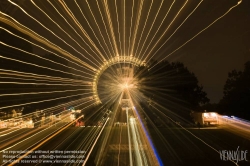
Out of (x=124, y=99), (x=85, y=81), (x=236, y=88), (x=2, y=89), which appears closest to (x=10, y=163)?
(x=2, y=89)

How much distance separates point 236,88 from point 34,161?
73.2ft

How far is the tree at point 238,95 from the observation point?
22938mm

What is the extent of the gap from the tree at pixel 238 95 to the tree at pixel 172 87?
3.12 m

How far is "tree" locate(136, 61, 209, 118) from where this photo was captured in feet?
97.6

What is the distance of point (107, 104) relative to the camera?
Answer: 28.6 metres

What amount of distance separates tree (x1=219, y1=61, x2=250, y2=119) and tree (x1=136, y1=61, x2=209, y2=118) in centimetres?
312

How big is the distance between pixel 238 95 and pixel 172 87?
7.34 meters

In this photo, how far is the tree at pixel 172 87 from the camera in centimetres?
2973

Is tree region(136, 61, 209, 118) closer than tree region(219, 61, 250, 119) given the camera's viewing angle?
No

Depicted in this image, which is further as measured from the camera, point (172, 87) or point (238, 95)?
point (172, 87)

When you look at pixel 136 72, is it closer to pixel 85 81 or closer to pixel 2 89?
pixel 85 81

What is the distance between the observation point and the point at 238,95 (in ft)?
79.3

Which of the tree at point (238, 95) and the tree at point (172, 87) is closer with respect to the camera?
the tree at point (238, 95)

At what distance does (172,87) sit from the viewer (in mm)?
30016
